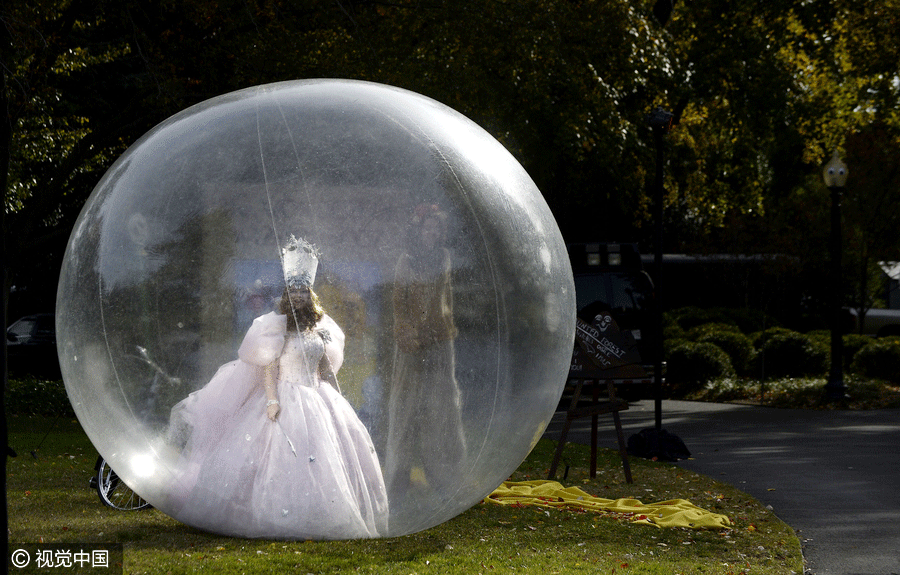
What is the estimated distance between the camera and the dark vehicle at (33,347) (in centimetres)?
2128

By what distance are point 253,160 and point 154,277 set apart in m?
0.83

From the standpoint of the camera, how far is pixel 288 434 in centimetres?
509

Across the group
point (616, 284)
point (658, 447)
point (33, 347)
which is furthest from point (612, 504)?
point (33, 347)

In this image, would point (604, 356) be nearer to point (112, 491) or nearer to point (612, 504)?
point (612, 504)

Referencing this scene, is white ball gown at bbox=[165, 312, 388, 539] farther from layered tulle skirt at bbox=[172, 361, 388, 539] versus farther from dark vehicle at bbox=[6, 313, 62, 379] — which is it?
dark vehicle at bbox=[6, 313, 62, 379]

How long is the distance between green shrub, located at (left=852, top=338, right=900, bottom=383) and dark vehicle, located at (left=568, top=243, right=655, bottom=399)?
631cm

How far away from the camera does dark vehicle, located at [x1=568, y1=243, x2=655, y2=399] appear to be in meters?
17.0

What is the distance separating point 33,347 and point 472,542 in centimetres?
1771

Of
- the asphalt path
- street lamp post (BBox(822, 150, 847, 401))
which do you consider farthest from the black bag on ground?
street lamp post (BBox(822, 150, 847, 401))

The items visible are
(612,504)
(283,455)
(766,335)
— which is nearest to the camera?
(283,455)

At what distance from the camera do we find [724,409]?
669 inches

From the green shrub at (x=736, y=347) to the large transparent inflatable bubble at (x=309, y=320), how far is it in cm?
1581

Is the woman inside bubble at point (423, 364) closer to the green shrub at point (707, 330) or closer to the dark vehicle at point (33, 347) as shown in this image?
the green shrub at point (707, 330)

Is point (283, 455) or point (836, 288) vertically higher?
point (836, 288)
